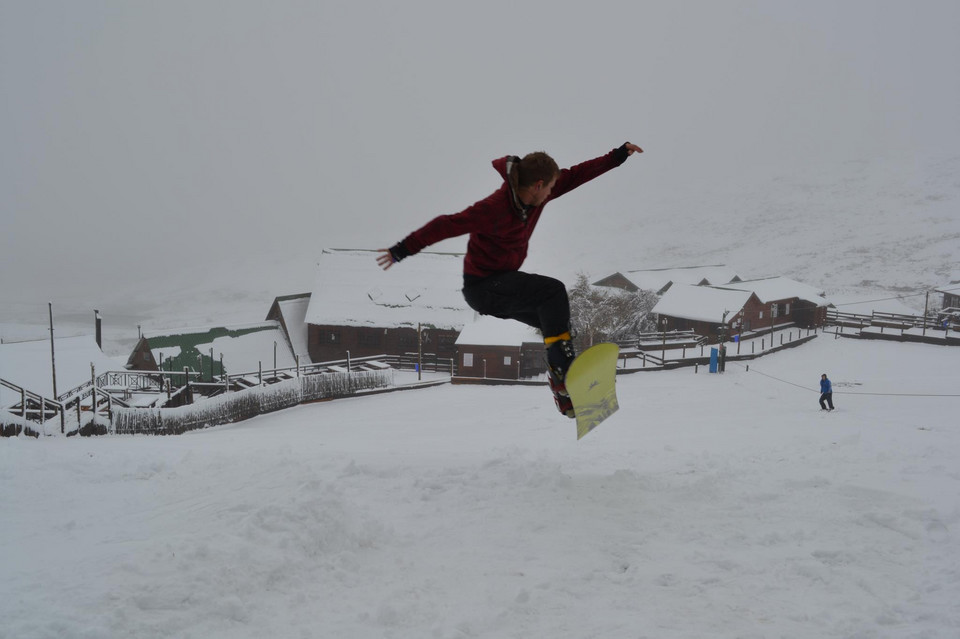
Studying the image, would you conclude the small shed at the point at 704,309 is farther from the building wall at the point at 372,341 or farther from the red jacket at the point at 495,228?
the red jacket at the point at 495,228

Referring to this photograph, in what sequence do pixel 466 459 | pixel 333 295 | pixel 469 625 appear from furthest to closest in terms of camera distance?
pixel 333 295, pixel 466 459, pixel 469 625

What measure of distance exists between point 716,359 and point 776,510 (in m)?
30.2

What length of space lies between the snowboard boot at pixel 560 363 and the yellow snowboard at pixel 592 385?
0.09m

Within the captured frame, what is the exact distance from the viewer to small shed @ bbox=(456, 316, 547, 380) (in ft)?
112

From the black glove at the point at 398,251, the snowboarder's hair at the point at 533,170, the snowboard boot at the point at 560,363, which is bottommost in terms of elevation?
the snowboard boot at the point at 560,363

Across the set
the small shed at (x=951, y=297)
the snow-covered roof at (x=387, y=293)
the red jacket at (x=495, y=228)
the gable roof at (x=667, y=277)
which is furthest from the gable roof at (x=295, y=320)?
Answer: the small shed at (x=951, y=297)

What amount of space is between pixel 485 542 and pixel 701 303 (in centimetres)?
4474

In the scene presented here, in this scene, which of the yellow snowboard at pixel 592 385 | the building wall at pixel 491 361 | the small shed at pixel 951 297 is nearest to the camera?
the yellow snowboard at pixel 592 385

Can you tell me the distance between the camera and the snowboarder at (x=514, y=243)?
4.24 m

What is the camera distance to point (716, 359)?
33312mm

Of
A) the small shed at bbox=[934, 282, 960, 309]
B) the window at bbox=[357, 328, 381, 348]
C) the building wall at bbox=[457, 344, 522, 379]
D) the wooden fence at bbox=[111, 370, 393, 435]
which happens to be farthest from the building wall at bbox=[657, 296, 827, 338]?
the wooden fence at bbox=[111, 370, 393, 435]

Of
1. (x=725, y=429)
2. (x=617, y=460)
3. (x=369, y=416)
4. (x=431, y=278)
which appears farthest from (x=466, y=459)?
A: (x=431, y=278)

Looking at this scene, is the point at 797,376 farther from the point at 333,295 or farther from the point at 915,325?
the point at 333,295

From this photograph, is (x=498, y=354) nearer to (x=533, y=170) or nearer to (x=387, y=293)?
(x=387, y=293)
